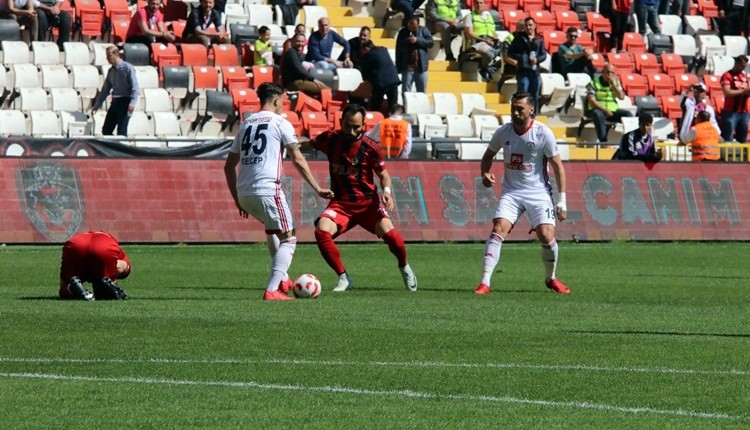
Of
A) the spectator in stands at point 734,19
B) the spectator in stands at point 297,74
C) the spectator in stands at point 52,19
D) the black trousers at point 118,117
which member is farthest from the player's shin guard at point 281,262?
the spectator in stands at point 734,19

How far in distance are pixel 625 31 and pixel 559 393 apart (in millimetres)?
29870

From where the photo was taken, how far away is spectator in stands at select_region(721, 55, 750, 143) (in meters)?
31.8

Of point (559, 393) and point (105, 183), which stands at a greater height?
point (559, 393)

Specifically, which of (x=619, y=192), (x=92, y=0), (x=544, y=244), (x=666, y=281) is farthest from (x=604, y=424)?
(x=92, y=0)

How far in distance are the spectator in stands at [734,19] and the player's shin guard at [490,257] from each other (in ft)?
79.9

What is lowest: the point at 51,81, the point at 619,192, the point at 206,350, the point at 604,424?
the point at 619,192

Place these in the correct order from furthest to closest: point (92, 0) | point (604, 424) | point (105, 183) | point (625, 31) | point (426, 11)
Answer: point (625, 31) → point (426, 11) → point (92, 0) → point (105, 183) → point (604, 424)

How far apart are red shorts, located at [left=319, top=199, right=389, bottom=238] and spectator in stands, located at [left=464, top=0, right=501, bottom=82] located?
56.6 feet

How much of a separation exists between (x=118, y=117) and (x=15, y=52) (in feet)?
9.29

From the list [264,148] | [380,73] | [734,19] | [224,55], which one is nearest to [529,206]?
[264,148]

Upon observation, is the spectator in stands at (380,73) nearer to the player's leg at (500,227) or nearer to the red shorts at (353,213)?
the player's leg at (500,227)

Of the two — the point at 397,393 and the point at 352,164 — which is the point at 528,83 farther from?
the point at 397,393

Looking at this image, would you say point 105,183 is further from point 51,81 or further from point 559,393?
point 559,393

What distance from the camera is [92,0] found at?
2991cm
